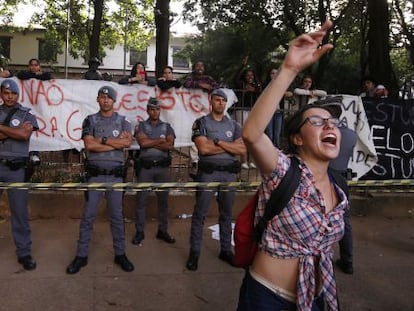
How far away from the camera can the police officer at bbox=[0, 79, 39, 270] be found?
4.81m

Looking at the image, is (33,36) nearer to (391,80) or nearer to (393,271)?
(391,80)

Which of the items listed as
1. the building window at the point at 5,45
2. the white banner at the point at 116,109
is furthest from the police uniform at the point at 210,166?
the building window at the point at 5,45

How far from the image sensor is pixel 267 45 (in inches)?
886

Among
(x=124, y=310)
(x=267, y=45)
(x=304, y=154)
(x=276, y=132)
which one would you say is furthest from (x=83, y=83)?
(x=267, y=45)

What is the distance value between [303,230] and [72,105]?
Result: 18.0ft

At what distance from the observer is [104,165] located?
4.98m

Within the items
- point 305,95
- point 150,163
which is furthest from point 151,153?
point 305,95

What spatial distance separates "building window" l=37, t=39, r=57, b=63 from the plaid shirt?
35.6 meters

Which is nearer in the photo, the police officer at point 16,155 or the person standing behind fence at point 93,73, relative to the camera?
the police officer at point 16,155

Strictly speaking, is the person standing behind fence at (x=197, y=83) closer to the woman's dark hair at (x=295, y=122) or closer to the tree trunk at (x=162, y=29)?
the tree trunk at (x=162, y=29)

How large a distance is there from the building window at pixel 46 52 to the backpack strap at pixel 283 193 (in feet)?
117

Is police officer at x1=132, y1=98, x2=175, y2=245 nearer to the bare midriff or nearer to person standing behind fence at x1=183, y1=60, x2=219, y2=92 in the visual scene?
person standing behind fence at x1=183, y1=60, x2=219, y2=92

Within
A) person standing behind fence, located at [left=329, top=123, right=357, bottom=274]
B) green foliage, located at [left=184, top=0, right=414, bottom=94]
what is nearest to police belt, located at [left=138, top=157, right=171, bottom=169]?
person standing behind fence, located at [left=329, top=123, right=357, bottom=274]

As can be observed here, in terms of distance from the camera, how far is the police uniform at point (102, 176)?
16.3 ft
